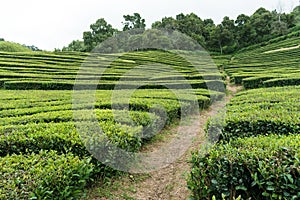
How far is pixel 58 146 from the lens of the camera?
4.92 metres

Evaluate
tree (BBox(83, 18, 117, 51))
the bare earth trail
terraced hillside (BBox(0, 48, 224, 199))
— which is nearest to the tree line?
tree (BBox(83, 18, 117, 51))

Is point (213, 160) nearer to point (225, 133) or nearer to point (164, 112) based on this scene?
point (225, 133)

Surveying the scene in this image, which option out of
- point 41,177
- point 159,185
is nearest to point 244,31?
point 159,185

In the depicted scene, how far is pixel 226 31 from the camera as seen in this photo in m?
52.9

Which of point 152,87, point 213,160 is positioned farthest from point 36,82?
point 213,160

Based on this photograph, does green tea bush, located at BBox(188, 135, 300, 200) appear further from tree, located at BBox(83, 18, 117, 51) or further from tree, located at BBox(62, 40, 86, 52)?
tree, located at BBox(62, 40, 86, 52)

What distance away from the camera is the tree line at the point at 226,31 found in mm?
51656

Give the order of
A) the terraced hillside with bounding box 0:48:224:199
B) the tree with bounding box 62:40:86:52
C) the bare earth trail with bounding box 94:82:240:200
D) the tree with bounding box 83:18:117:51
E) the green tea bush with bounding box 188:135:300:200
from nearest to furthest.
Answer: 1. the green tea bush with bounding box 188:135:300:200
2. the terraced hillside with bounding box 0:48:224:199
3. the bare earth trail with bounding box 94:82:240:200
4. the tree with bounding box 83:18:117:51
5. the tree with bounding box 62:40:86:52

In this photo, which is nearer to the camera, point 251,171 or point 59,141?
point 251,171

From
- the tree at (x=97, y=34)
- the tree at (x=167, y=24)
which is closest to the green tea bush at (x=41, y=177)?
the tree at (x=97, y=34)

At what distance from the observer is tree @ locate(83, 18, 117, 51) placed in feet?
164

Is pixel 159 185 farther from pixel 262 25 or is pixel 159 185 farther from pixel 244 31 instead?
pixel 262 25

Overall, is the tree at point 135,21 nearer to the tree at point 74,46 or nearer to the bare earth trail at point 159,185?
the tree at point 74,46

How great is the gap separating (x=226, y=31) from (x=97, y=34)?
26.6 metres
